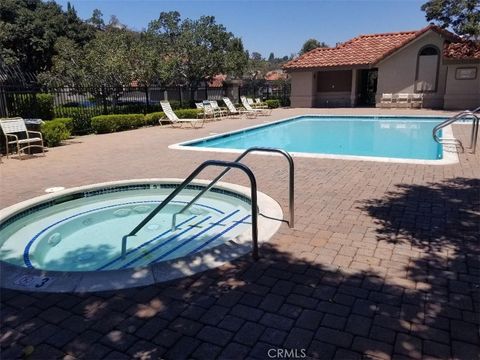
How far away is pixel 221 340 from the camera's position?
8.27 feet

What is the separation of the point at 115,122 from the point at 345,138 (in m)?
9.18

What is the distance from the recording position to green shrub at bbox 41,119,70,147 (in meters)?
11.4

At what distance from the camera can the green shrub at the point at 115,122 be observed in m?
14.8

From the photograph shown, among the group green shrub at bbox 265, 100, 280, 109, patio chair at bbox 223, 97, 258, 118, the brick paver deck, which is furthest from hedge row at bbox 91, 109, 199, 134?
the brick paver deck

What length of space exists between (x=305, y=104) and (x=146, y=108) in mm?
13025

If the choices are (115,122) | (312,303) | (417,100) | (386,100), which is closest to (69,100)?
(115,122)

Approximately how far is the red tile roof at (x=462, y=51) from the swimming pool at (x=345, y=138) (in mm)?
5639

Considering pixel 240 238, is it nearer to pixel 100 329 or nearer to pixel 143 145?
pixel 100 329

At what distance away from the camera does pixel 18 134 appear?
10273 millimetres

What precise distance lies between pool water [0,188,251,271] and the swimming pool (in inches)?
165

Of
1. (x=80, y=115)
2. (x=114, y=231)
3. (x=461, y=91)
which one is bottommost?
(x=114, y=231)

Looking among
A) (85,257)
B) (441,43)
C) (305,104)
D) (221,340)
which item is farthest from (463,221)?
(305,104)

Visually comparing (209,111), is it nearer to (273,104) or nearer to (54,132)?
(54,132)

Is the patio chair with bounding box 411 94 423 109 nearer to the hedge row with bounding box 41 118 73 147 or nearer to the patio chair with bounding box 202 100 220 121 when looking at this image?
the patio chair with bounding box 202 100 220 121
